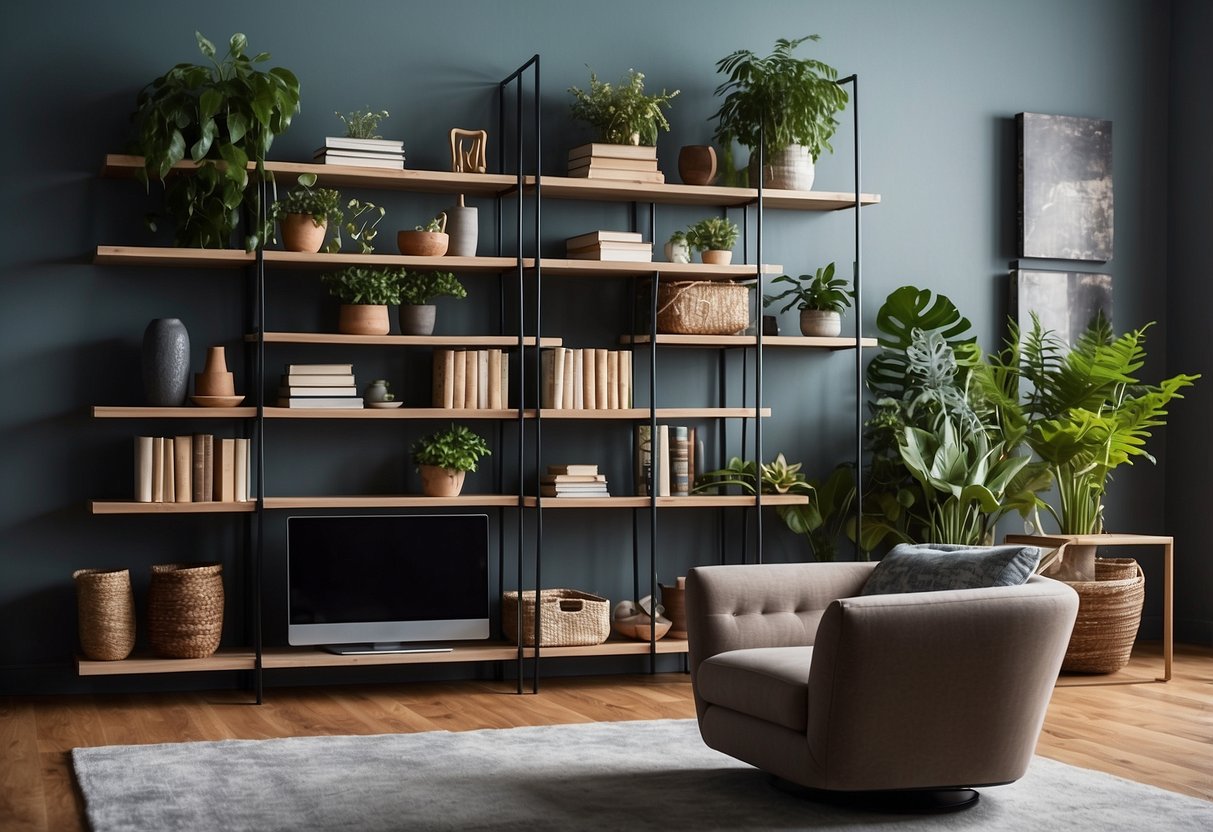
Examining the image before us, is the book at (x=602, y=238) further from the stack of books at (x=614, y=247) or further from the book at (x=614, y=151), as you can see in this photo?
the book at (x=614, y=151)

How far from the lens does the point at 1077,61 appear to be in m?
6.70

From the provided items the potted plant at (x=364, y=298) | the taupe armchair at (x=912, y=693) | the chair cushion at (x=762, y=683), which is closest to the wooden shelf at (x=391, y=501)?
the potted plant at (x=364, y=298)

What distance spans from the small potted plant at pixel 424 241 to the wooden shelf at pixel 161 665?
158 centimetres

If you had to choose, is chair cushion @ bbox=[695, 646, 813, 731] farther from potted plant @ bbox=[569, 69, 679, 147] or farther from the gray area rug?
potted plant @ bbox=[569, 69, 679, 147]

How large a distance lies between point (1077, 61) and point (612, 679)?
11.7ft

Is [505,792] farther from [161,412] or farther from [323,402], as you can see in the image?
[161,412]

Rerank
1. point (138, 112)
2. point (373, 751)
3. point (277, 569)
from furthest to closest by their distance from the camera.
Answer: point (277, 569)
point (138, 112)
point (373, 751)

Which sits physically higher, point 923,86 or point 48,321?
point 923,86

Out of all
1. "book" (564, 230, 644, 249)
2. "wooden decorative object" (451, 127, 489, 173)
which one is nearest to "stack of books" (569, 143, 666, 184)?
"book" (564, 230, 644, 249)

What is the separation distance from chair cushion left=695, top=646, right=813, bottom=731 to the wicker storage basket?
1.56 meters

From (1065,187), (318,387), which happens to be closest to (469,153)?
(318,387)

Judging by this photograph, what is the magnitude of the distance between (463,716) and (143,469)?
141 cm

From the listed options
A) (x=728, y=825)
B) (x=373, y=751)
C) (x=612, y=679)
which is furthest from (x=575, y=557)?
(x=728, y=825)

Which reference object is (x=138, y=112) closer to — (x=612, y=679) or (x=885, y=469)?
(x=612, y=679)
